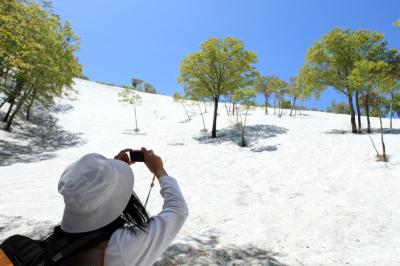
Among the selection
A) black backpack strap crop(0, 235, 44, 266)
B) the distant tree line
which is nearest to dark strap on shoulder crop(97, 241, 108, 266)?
black backpack strap crop(0, 235, 44, 266)

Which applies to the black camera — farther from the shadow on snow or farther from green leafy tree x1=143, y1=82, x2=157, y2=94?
green leafy tree x1=143, y1=82, x2=157, y2=94

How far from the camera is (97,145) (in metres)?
23.0

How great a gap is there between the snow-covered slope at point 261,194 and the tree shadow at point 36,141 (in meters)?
0.15

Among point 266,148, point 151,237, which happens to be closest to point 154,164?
point 151,237

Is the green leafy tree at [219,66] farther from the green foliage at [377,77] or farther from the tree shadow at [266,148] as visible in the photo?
the green foliage at [377,77]

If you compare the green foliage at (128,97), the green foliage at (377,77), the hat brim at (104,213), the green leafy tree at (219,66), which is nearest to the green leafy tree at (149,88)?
the green foliage at (128,97)

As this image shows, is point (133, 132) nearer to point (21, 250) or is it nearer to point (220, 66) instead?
point (220, 66)

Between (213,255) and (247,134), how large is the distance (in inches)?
727

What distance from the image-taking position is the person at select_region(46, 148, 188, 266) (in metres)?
1.40

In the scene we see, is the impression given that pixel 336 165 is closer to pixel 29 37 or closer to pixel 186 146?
pixel 186 146

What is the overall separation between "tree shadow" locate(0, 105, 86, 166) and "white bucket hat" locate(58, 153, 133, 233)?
17.1 m

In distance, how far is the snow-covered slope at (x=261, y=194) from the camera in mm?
5922

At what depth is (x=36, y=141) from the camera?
22859 mm

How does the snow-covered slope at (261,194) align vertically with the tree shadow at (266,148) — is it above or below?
below
